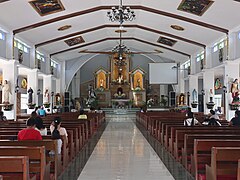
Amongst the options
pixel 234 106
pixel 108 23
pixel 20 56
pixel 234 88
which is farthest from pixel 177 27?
pixel 20 56

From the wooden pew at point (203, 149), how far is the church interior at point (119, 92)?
14mm

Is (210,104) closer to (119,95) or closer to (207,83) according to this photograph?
(207,83)

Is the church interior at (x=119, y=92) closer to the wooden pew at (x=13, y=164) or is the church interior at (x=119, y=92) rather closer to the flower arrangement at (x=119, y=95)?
the wooden pew at (x=13, y=164)

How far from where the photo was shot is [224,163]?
441 centimetres

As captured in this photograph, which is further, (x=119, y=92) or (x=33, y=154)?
(x=119, y=92)

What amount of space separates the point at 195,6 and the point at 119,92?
65.1 feet

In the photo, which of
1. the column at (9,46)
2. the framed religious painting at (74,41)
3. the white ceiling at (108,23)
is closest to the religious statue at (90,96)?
the white ceiling at (108,23)

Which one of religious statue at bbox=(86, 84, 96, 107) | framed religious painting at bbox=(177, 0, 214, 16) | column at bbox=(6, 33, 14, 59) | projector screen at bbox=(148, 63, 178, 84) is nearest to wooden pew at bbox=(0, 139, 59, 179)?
framed religious painting at bbox=(177, 0, 214, 16)

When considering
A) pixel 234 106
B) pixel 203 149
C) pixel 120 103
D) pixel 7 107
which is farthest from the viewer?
pixel 120 103

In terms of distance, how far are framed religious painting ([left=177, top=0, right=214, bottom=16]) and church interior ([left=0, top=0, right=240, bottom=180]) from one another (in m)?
0.05

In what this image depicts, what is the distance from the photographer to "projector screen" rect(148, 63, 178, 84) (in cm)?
2484

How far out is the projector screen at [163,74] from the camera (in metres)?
24.8

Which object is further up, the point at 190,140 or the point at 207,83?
the point at 207,83

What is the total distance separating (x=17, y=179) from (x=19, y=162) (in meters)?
0.36
